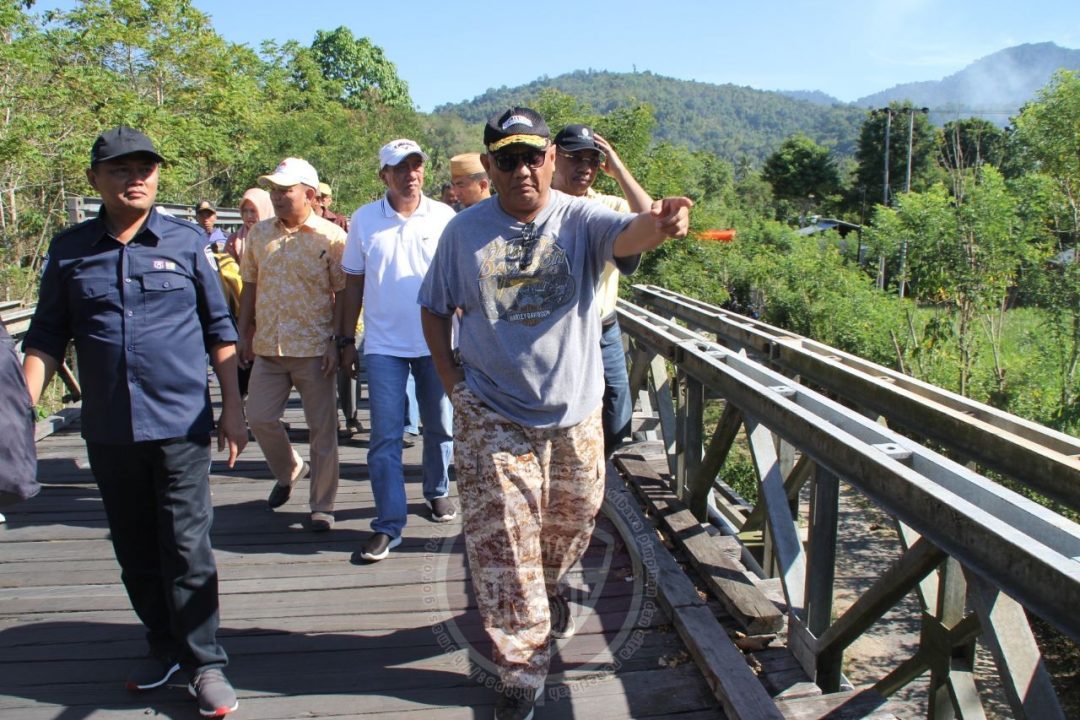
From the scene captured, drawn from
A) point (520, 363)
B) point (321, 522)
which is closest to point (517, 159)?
point (520, 363)

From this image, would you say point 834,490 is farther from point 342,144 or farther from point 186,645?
point 342,144

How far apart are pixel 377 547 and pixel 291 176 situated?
171 centimetres

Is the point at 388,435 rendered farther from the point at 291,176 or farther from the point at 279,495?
the point at 291,176

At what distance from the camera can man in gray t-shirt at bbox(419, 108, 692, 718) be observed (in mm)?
2557

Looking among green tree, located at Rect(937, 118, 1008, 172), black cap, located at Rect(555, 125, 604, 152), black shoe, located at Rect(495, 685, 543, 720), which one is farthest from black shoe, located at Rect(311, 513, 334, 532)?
green tree, located at Rect(937, 118, 1008, 172)

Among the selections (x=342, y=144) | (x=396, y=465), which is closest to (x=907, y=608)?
(x=396, y=465)

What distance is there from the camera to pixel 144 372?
2.61m

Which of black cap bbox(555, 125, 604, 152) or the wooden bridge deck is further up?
black cap bbox(555, 125, 604, 152)

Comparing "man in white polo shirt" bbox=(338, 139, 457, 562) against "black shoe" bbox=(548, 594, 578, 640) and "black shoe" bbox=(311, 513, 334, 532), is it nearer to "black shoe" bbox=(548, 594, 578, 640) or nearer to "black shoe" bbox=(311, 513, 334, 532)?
"black shoe" bbox=(311, 513, 334, 532)

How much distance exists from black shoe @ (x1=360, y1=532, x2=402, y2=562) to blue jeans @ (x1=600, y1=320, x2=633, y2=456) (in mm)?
1203

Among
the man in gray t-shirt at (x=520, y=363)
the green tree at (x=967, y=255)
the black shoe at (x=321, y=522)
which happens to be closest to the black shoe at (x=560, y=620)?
the man in gray t-shirt at (x=520, y=363)

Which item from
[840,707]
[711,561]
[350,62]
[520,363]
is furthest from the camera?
[350,62]

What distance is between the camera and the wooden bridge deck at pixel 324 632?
2.76 meters

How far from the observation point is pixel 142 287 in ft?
8.54
